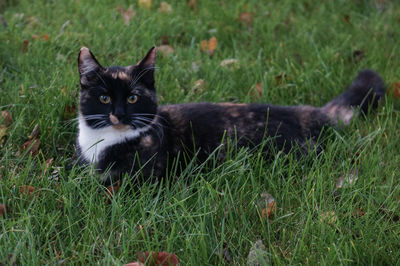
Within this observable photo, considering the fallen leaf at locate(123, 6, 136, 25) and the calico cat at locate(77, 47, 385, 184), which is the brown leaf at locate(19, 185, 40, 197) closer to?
the calico cat at locate(77, 47, 385, 184)

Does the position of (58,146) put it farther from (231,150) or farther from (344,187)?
(344,187)

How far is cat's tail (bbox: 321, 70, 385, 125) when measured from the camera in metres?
4.14

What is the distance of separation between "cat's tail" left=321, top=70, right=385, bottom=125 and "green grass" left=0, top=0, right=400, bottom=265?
0.13 m

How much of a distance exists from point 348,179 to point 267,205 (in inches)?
22.2

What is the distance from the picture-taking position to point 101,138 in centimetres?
340

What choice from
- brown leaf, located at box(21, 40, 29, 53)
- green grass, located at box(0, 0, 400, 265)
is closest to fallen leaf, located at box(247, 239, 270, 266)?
green grass, located at box(0, 0, 400, 265)

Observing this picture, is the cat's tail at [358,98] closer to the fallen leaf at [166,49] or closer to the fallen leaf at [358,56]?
the fallen leaf at [358,56]

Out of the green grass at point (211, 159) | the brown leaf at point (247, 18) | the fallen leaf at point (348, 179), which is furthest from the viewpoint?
the brown leaf at point (247, 18)

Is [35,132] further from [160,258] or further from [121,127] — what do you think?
[160,258]

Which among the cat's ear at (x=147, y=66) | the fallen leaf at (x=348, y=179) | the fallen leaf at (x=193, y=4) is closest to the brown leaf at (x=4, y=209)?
the cat's ear at (x=147, y=66)

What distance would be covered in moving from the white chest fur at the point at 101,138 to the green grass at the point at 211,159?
0.72ft

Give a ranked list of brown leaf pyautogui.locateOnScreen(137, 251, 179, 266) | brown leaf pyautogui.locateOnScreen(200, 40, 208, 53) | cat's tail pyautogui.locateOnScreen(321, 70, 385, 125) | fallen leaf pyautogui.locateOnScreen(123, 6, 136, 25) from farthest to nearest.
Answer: fallen leaf pyautogui.locateOnScreen(123, 6, 136, 25), brown leaf pyautogui.locateOnScreen(200, 40, 208, 53), cat's tail pyautogui.locateOnScreen(321, 70, 385, 125), brown leaf pyautogui.locateOnScreen(137, 251, 179, 266)

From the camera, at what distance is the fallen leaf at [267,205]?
2992mm

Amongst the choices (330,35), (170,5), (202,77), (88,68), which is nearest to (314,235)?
(88,68)
